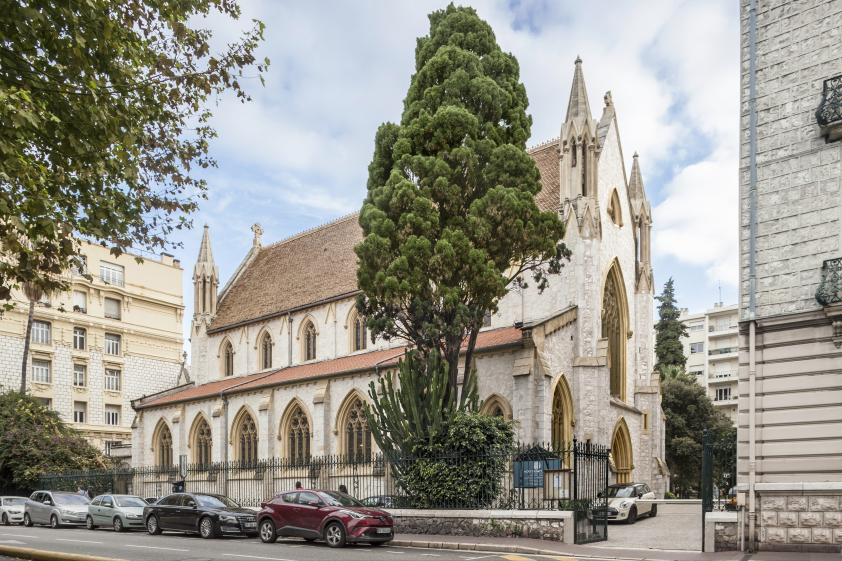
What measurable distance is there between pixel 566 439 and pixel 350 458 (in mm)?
9083

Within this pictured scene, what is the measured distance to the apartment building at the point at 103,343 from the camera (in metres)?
53.8

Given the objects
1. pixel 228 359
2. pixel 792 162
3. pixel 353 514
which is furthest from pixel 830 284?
pixel 228 359

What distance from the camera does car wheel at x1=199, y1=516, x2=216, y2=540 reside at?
22.2 metres

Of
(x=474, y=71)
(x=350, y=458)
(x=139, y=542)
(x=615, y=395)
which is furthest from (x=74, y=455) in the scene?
(x=474, y=71)

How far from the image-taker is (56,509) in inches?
1095

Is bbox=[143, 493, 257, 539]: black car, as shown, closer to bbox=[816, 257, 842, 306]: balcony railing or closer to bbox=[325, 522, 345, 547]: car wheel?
bbox=[325, 522, 345, 547]: car wheel

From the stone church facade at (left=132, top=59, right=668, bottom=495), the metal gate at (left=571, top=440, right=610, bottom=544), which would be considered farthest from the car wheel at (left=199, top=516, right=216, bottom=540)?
the stone church facade at (left=132, top=59, right=668, bottom=495)

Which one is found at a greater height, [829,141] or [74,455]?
[829,141]

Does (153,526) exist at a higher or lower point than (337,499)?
lower

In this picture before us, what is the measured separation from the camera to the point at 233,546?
62.6ft

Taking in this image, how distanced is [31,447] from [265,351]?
11.5m

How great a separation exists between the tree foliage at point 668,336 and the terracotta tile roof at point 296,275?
2526 centimetres

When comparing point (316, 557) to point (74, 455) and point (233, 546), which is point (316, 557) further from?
point (74, 455)

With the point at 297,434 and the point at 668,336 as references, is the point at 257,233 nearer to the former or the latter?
the point at 297,434
